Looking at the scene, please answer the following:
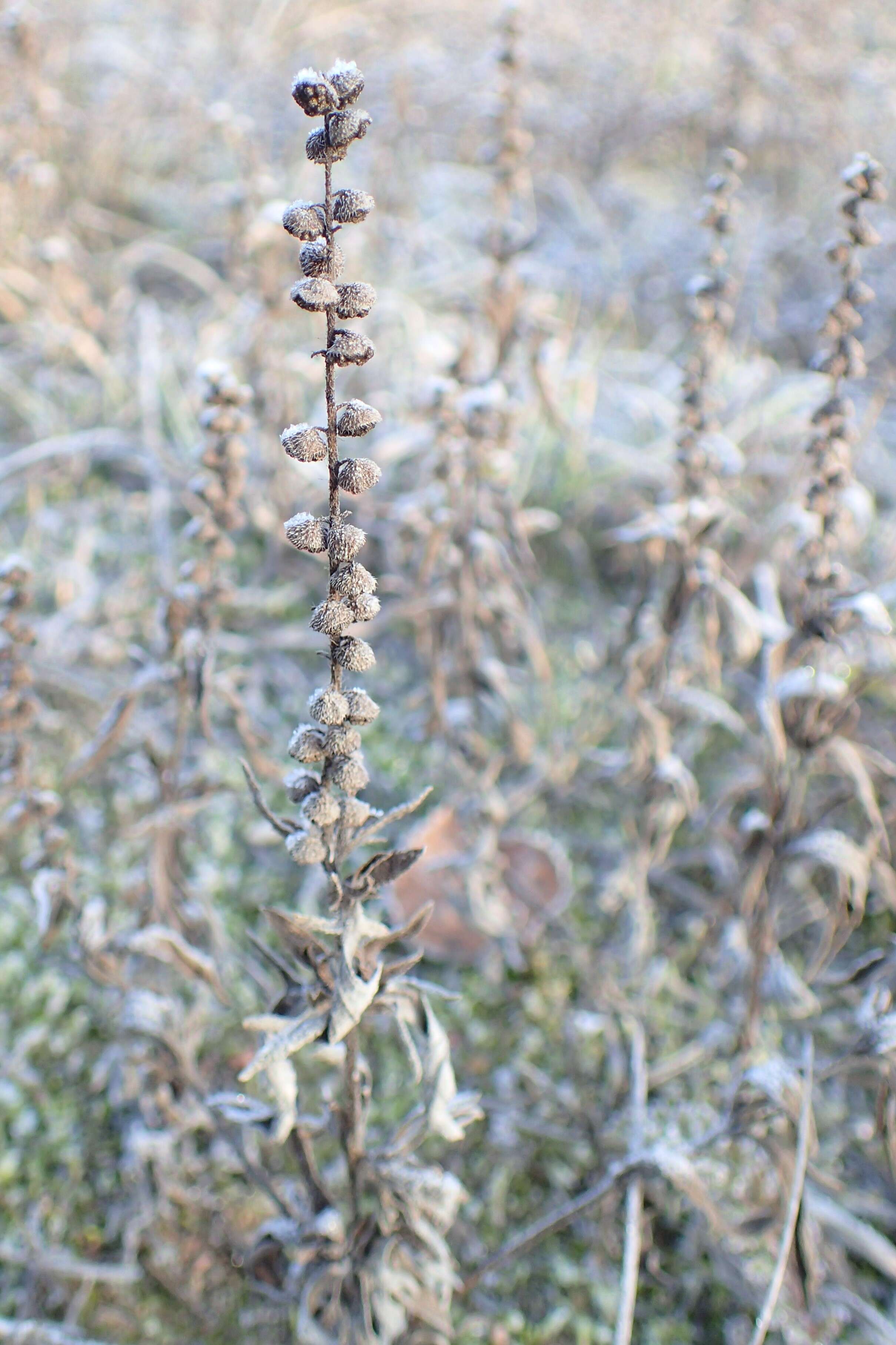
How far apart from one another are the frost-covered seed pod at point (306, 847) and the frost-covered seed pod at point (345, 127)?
27.6 inches

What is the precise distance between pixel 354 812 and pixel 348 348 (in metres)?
0.50

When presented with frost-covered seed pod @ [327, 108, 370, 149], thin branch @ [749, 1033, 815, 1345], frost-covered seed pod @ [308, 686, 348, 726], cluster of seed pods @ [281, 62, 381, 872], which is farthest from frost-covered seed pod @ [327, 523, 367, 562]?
thin branch @ [749, 1033, 815, 1345]

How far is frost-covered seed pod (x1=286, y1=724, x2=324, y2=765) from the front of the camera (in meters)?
1.02

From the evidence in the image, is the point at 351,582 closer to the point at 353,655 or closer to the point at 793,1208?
the point at 353,655

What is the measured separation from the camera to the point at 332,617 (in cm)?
93

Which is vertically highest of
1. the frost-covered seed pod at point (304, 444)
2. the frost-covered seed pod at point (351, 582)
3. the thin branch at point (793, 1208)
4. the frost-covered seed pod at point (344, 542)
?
the frost-covered seed pod at point (304, 444)

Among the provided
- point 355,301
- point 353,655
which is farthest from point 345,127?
point 353,655

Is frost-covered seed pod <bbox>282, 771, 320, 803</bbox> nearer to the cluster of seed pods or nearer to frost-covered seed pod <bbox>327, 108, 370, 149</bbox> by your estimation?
the cluster of seed pods

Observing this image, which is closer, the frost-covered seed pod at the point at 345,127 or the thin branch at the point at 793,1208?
the frost-covered seed pod at the point at 345,127

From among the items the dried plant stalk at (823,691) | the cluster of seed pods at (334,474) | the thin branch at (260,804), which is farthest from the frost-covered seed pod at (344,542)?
the dried plant stalk at (823,691)

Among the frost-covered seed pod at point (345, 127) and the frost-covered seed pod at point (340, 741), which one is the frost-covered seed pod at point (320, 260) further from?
the frost-covered seed pod at point (340, 741)

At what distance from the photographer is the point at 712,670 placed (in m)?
1.90

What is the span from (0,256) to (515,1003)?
3004 mm

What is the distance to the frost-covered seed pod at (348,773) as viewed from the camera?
103 centimetres
